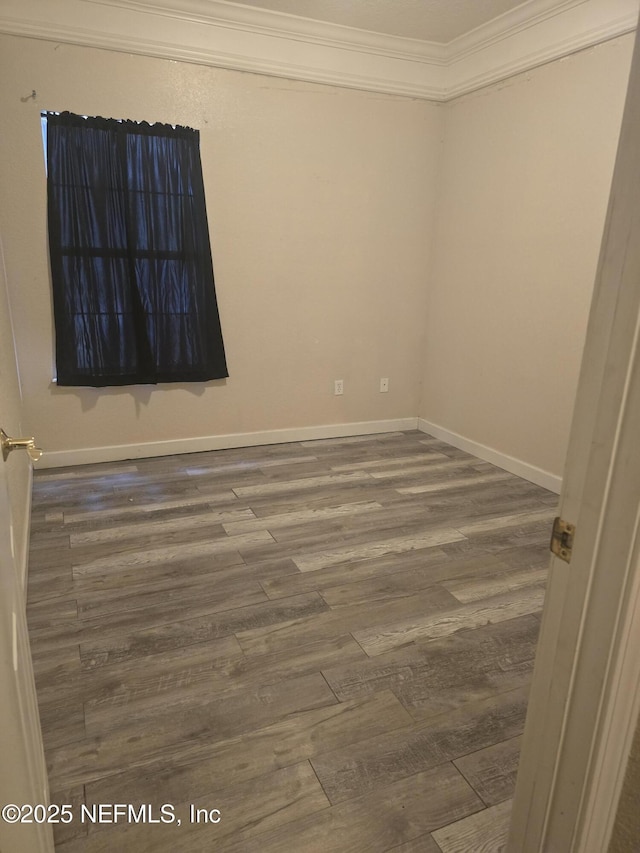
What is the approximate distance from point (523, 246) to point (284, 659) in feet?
9.47

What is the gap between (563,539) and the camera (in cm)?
77

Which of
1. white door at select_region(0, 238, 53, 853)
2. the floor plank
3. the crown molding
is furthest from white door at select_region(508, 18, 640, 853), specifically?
the crown molding

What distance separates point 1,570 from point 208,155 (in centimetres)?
338

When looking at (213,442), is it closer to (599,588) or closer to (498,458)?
(498,458)

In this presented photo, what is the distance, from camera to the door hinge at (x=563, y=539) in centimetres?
76

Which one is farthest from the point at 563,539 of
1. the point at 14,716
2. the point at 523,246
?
the point at 523,246

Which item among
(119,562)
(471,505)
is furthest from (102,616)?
(471,505)

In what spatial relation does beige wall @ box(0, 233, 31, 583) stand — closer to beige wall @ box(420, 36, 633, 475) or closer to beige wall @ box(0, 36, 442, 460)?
beige wall @ box(0, 36, 442, 460)

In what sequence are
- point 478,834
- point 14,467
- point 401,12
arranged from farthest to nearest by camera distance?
point 401,12, point 14,467, point 478,834

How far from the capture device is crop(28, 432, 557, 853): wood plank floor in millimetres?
1361

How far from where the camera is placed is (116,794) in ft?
4.55

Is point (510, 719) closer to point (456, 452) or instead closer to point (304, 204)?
point (456, 452)

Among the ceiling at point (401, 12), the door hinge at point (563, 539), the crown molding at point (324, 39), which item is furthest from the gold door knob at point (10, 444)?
the ceiling at point (401, 12)

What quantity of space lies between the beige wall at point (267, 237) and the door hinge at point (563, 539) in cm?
331
